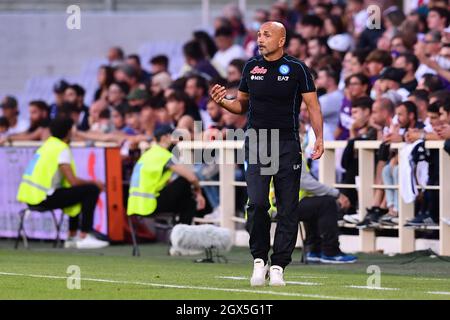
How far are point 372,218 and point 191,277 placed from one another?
14.7ft

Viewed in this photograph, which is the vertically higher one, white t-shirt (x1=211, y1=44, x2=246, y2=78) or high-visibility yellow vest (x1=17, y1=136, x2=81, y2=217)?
white t-shirt (x1=211, y1=44, x2=246, y2=78)

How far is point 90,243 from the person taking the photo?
1881 centimetres

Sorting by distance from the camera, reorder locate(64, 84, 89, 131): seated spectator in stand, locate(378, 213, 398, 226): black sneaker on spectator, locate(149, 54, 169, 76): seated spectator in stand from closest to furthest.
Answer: locate(378, 213, 398, 226): black sneaker on spectator → locate(64, 84, 89, 131): seated spectator in stand → locate(149, 54, 169, 76): seated spectator in stand

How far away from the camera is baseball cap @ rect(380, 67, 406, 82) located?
1767 centimetres

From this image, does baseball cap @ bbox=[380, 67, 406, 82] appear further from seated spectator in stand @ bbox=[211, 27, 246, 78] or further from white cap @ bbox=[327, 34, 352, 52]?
seated spectator in stand @ bbox=[211, 27, 246, 78]

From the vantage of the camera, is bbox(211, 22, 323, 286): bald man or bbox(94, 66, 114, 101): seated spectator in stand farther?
bbox(94, 66, 114, 101): seated spectator in stand

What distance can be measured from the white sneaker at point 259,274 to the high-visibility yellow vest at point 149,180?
5.83m

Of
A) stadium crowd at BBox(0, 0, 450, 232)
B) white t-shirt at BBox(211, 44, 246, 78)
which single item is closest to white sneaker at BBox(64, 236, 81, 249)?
stadium crowd at BBox(0, 0, 450, 232)

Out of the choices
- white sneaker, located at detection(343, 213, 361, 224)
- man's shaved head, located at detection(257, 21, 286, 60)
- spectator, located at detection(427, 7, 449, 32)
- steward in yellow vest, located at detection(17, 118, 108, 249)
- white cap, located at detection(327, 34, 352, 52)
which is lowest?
white sneaker, located at detection(343, 213, 361, 224)

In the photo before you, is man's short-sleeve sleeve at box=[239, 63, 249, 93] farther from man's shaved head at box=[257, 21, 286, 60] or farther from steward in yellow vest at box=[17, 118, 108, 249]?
steward in yellow vest at box=[17, 118, 108, 249]

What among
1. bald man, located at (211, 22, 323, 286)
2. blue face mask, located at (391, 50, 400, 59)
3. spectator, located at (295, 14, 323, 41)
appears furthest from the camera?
spectator, located at (295, 14, 323, 41)

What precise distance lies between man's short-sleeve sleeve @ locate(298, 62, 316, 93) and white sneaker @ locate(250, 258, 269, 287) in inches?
58.1
